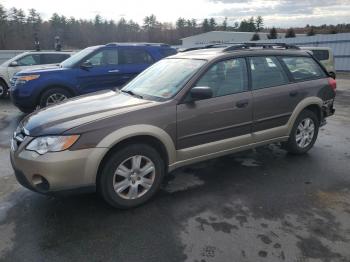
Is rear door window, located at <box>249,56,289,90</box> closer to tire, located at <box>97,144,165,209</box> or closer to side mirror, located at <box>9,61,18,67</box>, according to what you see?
tire, located at <box>97,144,165,209</box>

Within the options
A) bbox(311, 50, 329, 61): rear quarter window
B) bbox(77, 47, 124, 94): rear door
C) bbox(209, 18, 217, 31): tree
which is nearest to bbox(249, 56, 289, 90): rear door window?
bbox(77, 47, 124, 94): rear door

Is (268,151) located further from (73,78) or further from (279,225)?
(73,78)

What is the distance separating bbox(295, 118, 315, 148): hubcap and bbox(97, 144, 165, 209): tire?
8.41 ft

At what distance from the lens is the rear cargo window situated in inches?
199

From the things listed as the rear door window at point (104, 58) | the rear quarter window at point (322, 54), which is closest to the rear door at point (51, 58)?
the rear door window at point (104, 58)

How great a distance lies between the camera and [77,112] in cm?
368

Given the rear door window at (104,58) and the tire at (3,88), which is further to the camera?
the tire at (3,88)

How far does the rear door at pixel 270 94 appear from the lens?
4.55 meters

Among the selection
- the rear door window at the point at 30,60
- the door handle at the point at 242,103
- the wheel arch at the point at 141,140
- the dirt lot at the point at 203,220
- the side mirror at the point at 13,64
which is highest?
the rear door window at the point at 30,60

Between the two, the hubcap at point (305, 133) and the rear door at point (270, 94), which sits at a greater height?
the rear door at point (270, 94)

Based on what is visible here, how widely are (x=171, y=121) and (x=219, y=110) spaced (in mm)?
712

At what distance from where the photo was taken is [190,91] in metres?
3.90

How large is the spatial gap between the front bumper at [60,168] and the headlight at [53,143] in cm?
4

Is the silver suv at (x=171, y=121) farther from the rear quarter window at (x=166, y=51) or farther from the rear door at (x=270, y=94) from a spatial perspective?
the rear quarter window at (x=166, y=51)
